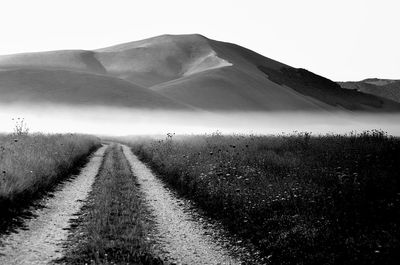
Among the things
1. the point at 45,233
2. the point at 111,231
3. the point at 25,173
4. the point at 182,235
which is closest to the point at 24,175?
the point at 25,173

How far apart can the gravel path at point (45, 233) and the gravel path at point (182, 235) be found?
99.0 inches

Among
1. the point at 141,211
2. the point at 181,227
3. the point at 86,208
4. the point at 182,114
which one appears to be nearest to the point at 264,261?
the point at 181,227

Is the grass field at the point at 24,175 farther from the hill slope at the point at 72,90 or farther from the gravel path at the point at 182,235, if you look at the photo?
the hill slope at the point at 72,90

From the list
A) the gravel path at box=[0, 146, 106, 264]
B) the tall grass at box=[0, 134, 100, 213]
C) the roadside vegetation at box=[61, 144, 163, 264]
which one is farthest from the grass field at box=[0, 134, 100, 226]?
the roadside vegetation at box=[61, 144, 163, 264]

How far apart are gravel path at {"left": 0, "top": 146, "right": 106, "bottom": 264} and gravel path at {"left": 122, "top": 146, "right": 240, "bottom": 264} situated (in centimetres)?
252

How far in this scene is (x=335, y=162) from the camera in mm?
15945

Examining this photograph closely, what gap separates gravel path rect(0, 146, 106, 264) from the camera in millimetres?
8625

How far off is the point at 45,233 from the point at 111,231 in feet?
6.18

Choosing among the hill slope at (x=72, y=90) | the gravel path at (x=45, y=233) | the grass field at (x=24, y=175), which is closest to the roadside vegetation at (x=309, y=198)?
the gravel path at (x=45, y=233)

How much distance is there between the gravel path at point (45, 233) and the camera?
28.3ft

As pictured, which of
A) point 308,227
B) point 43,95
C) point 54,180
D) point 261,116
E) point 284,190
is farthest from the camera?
point 261,116

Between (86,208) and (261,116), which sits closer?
(86,208)

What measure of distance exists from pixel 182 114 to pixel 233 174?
128 meters

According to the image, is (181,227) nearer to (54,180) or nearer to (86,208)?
(86,208)
